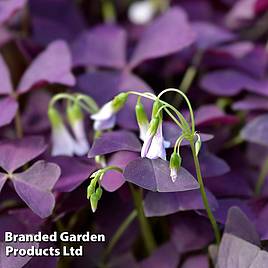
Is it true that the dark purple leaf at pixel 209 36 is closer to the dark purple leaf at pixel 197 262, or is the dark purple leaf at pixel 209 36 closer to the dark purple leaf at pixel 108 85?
the dark purple leaf at pixel 108 85

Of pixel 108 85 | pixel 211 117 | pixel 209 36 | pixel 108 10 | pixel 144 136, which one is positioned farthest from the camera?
pixel 108 10

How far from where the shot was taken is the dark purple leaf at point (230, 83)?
44.1 inches

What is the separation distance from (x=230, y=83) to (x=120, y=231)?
40cm

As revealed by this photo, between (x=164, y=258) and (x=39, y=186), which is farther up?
(x=39, y=186)

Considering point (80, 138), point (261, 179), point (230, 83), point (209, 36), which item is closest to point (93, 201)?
point (80, 138)

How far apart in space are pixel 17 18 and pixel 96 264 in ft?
2.32

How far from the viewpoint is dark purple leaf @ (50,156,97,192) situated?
0.84 metres

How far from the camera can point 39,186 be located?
0.81 m

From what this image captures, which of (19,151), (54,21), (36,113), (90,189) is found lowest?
(90,189)

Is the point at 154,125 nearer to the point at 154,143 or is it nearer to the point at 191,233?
the point at 154,143

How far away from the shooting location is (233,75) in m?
1.17

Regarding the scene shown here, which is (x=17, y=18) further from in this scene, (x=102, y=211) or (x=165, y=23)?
(x=102, y=211)

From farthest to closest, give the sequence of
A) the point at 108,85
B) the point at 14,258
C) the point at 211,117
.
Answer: the point at 108,85, the point at 211,117, the point at 14,258

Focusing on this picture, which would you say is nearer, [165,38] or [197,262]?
[197,262]
